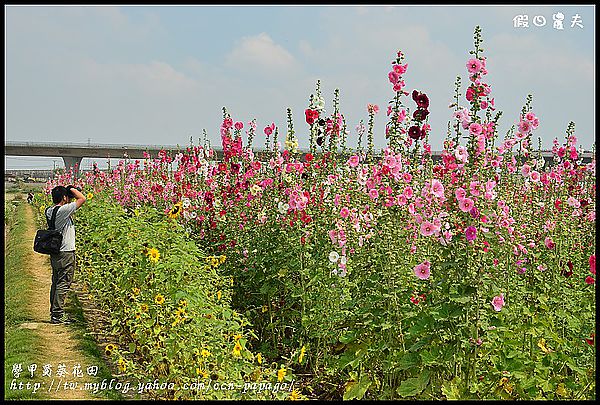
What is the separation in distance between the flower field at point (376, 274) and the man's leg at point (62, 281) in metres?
0.31

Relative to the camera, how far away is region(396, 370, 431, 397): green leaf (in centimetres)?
425

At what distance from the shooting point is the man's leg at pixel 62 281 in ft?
25.5

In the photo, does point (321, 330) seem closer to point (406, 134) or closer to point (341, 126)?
point (406, 134)

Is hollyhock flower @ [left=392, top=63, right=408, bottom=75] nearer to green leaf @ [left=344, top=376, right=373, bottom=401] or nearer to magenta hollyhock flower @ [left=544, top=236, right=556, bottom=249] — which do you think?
magenta hollyhock flower @ [left=544, top=236, right=556, bottom=249]

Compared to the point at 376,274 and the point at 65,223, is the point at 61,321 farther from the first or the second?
the point at 376,274

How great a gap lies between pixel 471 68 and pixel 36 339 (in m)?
5.27

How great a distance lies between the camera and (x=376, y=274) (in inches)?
193

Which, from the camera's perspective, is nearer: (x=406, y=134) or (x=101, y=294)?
(x=406, y=134)

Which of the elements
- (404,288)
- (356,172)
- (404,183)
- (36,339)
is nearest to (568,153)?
(356,172)

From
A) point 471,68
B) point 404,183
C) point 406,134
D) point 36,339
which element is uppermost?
point 471,68

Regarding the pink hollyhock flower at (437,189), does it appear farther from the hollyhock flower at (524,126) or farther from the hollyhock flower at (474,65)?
the hollyhock flower at (524,126)

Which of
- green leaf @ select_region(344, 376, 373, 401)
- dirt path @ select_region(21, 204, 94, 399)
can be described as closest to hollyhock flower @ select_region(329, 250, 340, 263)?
green leaf @ select_region(344, 376, 373, 401)

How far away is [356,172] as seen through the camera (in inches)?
264

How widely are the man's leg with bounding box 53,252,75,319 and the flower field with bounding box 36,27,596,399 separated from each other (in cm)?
31
